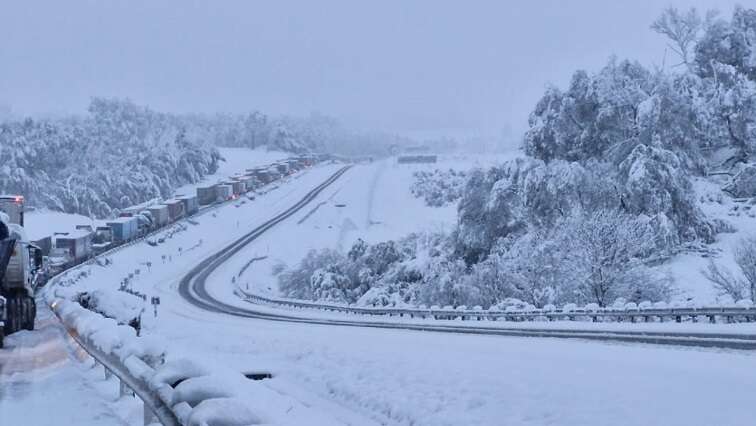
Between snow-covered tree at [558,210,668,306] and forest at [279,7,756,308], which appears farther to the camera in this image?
forest at [279,7,756,308]

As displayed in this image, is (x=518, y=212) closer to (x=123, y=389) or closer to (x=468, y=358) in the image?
(x=468, y=358)

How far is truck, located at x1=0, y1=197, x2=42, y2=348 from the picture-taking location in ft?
64.3

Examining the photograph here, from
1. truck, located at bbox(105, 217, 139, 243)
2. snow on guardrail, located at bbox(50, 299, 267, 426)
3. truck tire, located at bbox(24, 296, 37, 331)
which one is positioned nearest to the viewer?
snow on guardrail, located at bbox(50, 299, 267, 426)

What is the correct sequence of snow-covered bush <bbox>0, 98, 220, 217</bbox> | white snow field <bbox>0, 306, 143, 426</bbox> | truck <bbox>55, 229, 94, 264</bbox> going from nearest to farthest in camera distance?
white snow field <bbox>0, 306, 143, 426</bbox>, truck <bbox>55, 229, 94, 264</bbox>, snow-covered bush <bbox>0, 98, 220, 217</bbox>

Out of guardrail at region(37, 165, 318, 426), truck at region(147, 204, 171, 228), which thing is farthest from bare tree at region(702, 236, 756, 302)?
truck at region(147, 204, 171, 228)

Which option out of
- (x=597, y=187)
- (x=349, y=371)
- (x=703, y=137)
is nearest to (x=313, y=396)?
(x=349, y=371)

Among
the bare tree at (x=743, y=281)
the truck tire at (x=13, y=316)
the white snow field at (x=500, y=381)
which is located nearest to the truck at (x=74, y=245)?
the white snow field at (x=500, y=381)

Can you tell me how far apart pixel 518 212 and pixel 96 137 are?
446ft

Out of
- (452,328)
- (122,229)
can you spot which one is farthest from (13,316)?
(122,229)

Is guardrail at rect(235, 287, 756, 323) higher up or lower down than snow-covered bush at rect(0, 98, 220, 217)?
lower down

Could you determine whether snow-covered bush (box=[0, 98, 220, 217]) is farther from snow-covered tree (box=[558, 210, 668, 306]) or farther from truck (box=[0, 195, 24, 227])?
snow-covered tree (box=[558, 210, 668, 306])

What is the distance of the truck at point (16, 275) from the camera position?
19609 mm

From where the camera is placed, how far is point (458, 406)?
970cm

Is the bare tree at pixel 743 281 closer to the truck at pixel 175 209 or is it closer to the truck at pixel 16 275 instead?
the truck at pixel 16 275
